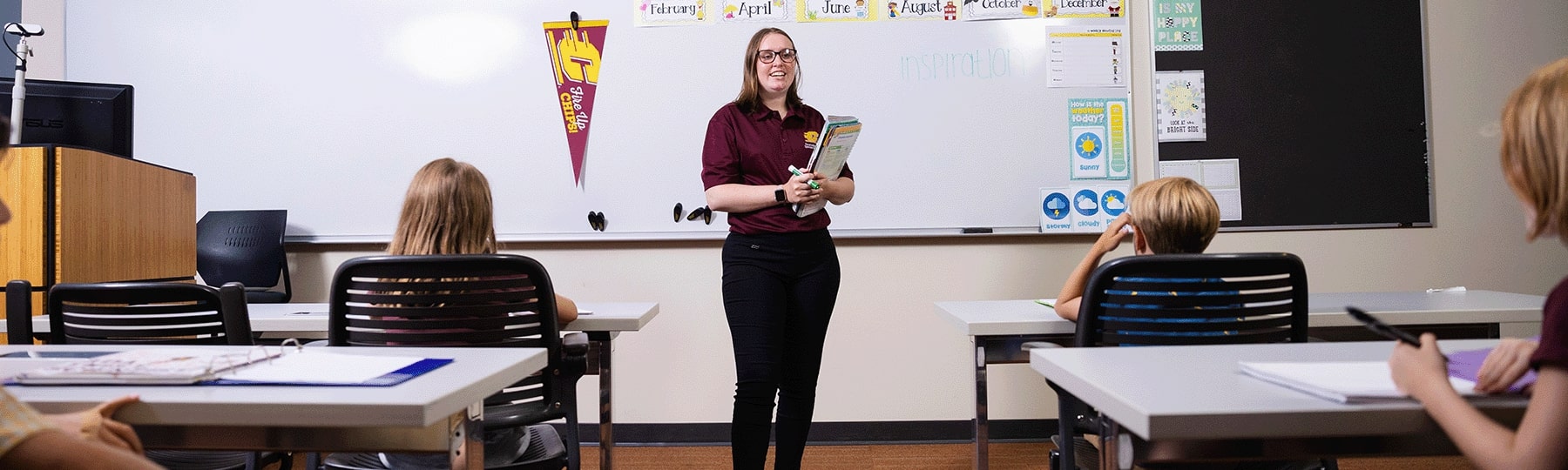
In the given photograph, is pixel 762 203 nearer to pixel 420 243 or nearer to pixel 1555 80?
pixel 420 243

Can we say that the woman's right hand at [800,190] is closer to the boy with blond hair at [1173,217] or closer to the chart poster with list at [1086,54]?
the boy with blond hair at [1173,217]

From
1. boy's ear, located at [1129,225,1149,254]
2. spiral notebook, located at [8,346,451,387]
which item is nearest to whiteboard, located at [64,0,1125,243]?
boy's ear, located at [1129,225,1149,254]

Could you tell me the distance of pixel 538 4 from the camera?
3477 mm

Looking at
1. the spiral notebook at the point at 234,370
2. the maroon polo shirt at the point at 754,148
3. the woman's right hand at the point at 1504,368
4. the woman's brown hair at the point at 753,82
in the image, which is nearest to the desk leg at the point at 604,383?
the maroon polo shirt at the point at 754,148

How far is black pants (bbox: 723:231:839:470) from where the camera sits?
7.18 feet

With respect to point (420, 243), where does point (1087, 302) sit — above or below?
below

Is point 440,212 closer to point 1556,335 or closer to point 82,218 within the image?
point 82,218

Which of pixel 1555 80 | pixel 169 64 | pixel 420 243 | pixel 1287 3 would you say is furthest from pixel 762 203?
pixel 169 64

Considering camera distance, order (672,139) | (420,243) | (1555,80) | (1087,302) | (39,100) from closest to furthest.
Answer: (1555,80) → (1087,302) → (420,243) → (39,100) → (672,139)

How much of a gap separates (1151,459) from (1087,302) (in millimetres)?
694

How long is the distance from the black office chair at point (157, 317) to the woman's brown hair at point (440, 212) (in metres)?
0.30

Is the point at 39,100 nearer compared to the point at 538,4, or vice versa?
the point at 39,100

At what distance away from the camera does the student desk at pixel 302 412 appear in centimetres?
81

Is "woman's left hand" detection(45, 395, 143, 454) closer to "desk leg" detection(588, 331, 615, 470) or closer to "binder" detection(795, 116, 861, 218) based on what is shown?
"desk leg" detection(588, 331, 615, 470)
